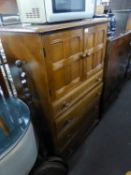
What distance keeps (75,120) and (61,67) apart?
1.99ft

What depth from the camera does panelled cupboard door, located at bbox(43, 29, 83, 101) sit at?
2.60 ft

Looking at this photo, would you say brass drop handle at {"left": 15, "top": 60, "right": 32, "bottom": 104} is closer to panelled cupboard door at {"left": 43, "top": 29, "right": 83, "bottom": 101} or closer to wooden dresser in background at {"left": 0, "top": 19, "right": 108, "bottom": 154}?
wooden dresser in background at {"left": 0, "top": 19, "right": 108, "bottom": 154}

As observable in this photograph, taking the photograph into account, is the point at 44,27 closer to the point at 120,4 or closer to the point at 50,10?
the point at 50,10

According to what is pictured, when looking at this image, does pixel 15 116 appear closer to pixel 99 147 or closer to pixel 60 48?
pixel 60 48

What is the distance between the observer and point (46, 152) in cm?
129

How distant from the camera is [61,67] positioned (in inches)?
36.4

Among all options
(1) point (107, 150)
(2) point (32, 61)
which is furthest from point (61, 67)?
(1) point (107, 150)

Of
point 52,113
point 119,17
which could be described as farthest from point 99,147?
point 119,17

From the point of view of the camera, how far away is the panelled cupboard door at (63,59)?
31.2 inches

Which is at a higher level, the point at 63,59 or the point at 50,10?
the point at 50,10

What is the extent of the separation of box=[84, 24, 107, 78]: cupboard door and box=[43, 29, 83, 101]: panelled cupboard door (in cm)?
8

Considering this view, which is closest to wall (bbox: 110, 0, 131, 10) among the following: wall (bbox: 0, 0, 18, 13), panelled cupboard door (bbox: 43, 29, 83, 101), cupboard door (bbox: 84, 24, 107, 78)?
cupboard door (bbox: 84, 24, 107, 78)

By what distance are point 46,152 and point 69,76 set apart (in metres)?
0.77

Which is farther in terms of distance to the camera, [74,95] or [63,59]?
[74,95]
